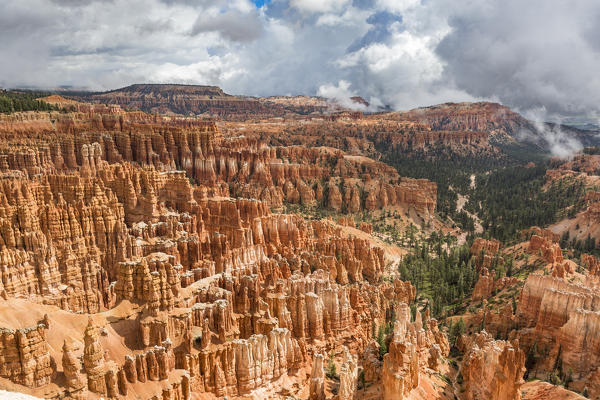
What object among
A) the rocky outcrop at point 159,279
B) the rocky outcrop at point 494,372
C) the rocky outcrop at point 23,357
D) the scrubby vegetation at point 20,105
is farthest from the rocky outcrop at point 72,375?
the scrubby vegetation at point 20,105

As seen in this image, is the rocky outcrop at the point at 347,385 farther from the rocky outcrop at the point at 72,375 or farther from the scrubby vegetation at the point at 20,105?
the scrubby vegetation at the point at 20,105

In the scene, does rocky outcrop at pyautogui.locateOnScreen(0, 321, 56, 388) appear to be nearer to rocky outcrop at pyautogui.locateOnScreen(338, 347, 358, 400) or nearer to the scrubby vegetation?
rocky outcrop at pyautogui.locateOnScreen(338, 347, 358, 400)

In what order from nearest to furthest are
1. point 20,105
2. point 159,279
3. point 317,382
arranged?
1. point 317,382
2. point 159,279
3. point 20,105

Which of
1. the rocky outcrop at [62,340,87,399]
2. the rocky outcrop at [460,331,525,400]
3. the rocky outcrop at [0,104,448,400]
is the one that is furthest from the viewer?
the rocky outcrop at [460,331,525,400]

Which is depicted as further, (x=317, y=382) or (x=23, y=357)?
(x=317, y=382)

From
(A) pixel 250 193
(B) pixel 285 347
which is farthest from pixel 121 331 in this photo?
(A) pixel 250 193

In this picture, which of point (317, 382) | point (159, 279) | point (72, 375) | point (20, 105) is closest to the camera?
point (72, 375)

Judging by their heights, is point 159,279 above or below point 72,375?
above

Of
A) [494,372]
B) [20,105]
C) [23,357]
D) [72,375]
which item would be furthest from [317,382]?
[20,105]

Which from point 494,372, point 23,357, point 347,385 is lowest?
point 347,385

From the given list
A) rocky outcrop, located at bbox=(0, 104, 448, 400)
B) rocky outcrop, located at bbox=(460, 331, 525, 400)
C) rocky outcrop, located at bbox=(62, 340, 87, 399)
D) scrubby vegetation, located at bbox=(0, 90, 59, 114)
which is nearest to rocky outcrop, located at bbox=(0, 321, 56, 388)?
rocky outcrop, located at bbox=(0, 104, 448, 400)

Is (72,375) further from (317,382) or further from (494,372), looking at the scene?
(494,372)
